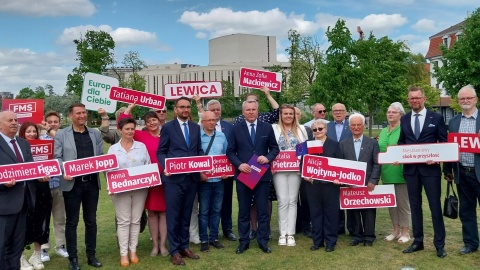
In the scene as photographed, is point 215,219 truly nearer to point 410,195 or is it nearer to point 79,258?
point 79,258

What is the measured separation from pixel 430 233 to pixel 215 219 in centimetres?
405

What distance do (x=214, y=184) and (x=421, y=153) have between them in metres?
3.26

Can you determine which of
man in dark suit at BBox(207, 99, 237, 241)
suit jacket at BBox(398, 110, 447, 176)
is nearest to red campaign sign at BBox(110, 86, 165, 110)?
man in dark suit at BBox(207, 99, 237, 241)

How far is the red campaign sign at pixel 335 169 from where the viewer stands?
22.2 feet

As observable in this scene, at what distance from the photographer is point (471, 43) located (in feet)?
92.9

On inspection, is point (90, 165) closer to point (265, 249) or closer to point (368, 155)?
point (265, 249)

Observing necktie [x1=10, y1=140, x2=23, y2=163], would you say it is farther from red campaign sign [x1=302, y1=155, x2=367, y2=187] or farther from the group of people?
red campaign sign [x1=302, y1=155, x2=367, y2=187]

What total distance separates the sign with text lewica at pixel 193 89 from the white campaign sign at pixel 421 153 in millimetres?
3201

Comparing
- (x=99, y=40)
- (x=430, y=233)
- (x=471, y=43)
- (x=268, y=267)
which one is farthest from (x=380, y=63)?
(x=99, y=40)

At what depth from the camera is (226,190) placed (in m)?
7.56

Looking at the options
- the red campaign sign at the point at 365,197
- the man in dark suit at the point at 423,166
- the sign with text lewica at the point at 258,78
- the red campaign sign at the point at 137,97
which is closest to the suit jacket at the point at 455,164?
the man in dark suit at the point at 423,166

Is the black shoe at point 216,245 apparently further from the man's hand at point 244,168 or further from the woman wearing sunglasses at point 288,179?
→ the man's hand at point 244,168

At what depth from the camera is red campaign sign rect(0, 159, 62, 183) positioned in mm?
5320

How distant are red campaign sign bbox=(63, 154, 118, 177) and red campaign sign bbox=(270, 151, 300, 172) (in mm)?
A: 2514
